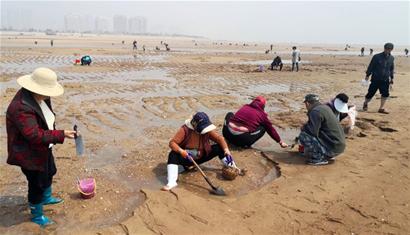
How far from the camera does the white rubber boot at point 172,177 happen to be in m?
4.98

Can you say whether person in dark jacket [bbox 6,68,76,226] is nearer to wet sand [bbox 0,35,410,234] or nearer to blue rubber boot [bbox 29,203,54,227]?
blue rubber boot [bbox 29,203,54,227]

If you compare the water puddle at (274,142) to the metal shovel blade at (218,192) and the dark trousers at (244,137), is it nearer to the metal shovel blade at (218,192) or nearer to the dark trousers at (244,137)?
the dark trousers at (244,137)

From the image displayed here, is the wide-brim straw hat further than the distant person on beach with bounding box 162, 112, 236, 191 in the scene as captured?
No

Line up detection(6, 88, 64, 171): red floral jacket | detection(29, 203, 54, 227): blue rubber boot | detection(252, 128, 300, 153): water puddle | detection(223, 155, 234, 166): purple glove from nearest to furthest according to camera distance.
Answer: detection(6, 88, 64, 171): red floral jacket, detection(29, 203, 54, 227): blue rubber boot, detection(223, 155, 234, 166): purple glove, detection(252, 128, 300, 153): water puddle

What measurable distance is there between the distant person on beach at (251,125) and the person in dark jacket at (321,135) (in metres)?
0.56

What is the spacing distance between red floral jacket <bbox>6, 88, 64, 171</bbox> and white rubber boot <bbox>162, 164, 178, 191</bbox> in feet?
5.55

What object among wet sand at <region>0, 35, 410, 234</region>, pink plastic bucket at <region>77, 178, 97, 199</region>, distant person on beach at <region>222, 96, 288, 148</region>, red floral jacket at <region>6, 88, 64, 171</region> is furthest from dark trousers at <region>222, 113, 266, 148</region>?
red floral jacket at <region>6, 88, 64, 171</region>

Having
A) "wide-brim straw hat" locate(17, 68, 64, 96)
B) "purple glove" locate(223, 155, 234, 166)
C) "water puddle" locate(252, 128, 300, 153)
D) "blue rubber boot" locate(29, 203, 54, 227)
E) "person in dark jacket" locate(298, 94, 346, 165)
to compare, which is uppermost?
"wide-brim straw hat" locate(17, 68, 64, 96)

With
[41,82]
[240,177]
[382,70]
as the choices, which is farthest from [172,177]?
[382,70]

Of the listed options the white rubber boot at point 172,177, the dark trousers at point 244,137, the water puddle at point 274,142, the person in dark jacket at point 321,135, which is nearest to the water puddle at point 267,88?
the water puddle at point 274,142

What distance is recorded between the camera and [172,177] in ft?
16.9

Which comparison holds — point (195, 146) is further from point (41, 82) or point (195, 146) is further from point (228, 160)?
point (41, 82)

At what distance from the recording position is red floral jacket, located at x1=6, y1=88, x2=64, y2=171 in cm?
357

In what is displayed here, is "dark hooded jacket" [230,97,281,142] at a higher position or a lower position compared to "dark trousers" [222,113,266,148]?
higher
